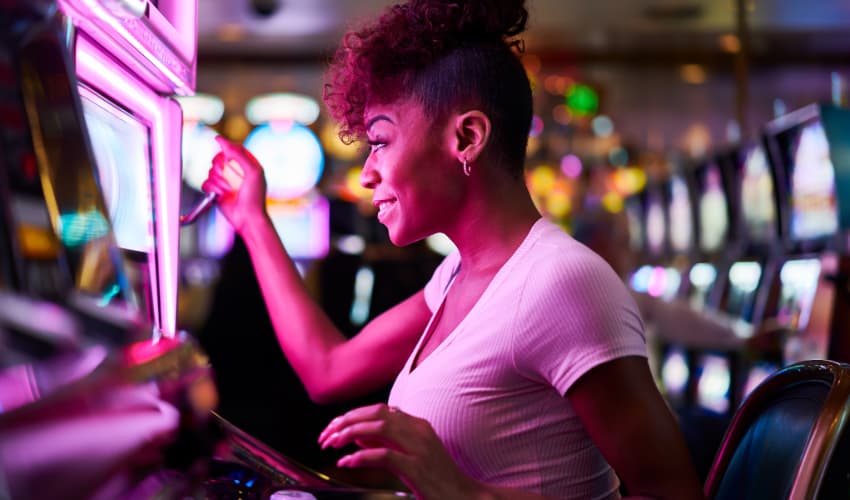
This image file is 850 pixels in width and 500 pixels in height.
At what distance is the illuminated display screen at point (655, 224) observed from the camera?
7.27 meters

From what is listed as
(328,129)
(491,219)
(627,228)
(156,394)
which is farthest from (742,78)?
(328,129)

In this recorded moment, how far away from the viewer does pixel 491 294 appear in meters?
1.22

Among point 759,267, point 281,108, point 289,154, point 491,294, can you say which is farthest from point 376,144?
point 281,108

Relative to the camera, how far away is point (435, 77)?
1.26 m

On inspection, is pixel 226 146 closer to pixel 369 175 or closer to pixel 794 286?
pixel 369 175

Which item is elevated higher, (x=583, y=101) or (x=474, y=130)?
(x=583, y=101)

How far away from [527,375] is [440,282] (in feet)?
1.22

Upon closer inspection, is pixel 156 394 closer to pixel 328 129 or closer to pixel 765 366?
pixel 765 366

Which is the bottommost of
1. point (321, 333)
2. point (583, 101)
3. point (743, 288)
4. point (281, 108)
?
point (743, 288)

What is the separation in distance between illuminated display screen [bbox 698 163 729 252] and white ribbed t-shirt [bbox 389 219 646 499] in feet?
14.8

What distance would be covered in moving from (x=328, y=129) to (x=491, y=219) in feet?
34.9

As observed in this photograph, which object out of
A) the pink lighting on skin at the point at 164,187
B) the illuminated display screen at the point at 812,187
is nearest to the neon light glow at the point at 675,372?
the illuminated display screen at the point at 812,187

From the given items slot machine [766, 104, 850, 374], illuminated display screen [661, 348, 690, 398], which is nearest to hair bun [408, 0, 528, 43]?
slot machine [766, 104, 850, 374]

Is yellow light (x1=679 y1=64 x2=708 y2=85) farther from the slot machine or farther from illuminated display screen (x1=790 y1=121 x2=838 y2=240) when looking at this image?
illuminated display screen (x1=790 y1=121 x2=838 y2=240)
